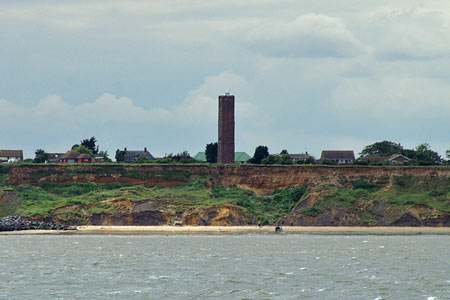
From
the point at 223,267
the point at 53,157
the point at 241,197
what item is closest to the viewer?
the point at 223,267

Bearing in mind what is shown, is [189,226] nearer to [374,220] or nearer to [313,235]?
[313,235]

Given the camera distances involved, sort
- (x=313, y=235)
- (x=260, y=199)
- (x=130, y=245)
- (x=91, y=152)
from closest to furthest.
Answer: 1. (x=130, y=245)
2. (x=313, y=235)
3. (x=260, y=199)
4. (x=91, y=152)

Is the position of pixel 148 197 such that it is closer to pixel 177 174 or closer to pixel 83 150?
pixel 177 174

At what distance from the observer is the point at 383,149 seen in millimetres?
176250

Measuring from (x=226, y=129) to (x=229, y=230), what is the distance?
1326 inches

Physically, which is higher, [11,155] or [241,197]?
[11,155]

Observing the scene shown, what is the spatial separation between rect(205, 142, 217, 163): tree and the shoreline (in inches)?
2685

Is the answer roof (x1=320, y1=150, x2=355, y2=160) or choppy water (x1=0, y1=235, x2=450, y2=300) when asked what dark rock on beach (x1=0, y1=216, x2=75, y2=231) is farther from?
roof (x1=320, y1=150, x2=355, y2=160)

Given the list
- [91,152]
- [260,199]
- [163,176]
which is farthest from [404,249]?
[91,152]

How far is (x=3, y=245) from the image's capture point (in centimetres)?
7675

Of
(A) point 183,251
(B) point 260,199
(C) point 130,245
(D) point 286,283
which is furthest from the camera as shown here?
(B) point 260,199

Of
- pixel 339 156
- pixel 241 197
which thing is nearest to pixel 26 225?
pixel 241 197

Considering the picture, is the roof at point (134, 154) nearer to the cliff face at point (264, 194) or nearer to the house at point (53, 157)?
the house at point (53, 157)

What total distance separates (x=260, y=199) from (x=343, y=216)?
1285 centimetres
